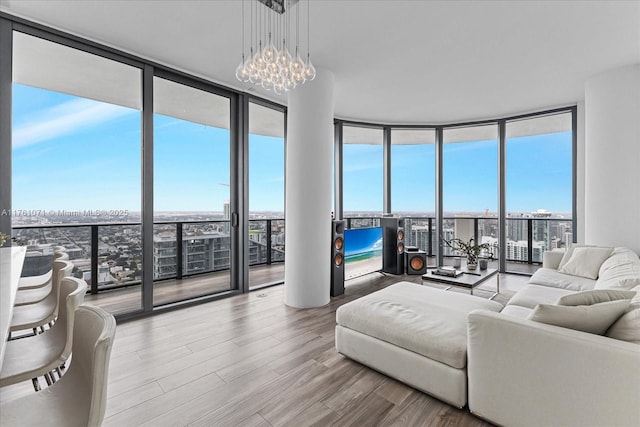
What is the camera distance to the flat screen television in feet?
14.3

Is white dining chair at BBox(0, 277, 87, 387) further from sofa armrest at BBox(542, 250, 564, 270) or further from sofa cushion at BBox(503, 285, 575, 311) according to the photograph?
sofa armrest at BBox(542, 250, 564, 270)

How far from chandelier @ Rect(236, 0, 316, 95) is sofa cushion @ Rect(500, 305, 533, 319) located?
8.12 ft

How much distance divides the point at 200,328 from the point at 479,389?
8.09 ft

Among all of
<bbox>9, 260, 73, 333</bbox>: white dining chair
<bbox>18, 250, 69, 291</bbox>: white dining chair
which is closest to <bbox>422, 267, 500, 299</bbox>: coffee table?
<bbox>9, 260, 73, 333</bbox>: white dining chair

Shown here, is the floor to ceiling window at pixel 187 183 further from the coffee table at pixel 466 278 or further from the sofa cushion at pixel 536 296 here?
the sofa cushion at pixel 536 296

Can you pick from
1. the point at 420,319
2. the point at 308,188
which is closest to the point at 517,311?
the point at 420,319

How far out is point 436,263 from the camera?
593cm

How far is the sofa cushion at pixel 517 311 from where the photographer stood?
2178 millimetres

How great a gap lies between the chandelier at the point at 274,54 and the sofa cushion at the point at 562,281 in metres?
3.21

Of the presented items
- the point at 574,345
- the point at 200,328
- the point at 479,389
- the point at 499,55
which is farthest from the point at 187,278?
the point at 499,55

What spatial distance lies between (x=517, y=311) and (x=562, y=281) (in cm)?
132

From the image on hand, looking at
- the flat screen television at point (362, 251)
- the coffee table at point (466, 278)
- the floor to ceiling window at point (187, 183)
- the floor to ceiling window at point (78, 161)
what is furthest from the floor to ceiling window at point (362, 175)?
the floor to ceiling window at point (78, 161)

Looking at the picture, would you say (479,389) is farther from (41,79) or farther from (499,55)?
(41,79)

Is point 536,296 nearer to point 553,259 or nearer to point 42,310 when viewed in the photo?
point 553,259
